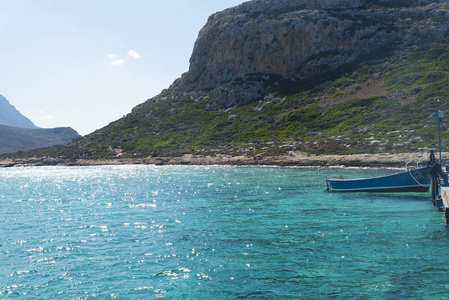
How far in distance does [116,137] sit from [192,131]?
34.2m

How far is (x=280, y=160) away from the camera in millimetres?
79062

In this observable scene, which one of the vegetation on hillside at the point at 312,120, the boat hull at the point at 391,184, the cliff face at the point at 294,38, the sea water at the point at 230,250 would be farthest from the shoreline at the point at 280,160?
the cliff face at the point at 294,38

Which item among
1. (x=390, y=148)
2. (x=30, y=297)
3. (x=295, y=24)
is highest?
(x=295, y=24)

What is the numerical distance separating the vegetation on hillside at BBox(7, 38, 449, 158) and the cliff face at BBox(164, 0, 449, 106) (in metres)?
5.73

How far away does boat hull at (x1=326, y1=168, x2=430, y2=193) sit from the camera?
116ft

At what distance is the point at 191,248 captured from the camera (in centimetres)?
1883

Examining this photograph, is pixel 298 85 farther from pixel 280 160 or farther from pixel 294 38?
pixel 280 160

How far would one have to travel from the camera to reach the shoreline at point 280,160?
62.5 m

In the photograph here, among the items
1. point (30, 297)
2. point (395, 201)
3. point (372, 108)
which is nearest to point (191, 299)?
point (30, 297)

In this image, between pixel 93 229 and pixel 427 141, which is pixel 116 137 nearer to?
pixel 427 141

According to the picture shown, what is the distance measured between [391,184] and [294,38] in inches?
4257

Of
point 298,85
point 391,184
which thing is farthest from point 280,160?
point 298,85

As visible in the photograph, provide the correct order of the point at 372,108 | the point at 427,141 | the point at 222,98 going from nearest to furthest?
the point at 427,141 → the point at 372,108 → the point at 222,98

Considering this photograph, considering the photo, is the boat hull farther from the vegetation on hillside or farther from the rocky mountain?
the rocky mountain
